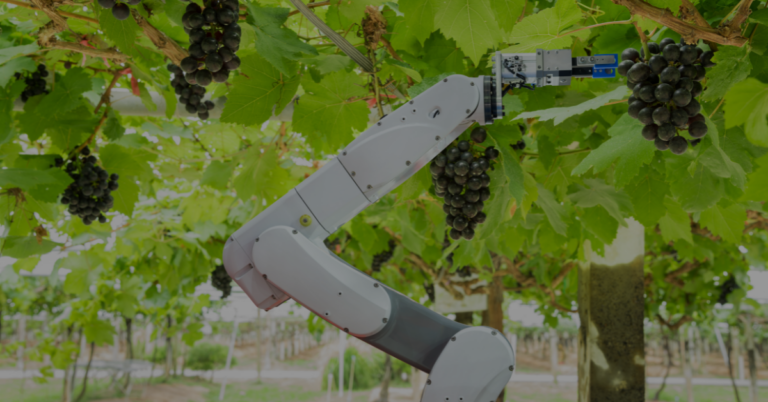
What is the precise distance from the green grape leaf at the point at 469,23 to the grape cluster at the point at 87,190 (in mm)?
1203

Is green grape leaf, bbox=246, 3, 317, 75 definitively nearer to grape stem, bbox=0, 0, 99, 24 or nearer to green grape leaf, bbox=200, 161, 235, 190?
grape stem, bbox=0, 0, 99, 24

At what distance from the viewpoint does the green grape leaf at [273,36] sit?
3.36 feet

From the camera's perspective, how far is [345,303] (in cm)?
88

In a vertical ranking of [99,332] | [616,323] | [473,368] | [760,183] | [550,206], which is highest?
[550,206]

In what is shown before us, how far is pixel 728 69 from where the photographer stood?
32.8 inches

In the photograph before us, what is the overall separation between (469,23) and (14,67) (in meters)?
1.25

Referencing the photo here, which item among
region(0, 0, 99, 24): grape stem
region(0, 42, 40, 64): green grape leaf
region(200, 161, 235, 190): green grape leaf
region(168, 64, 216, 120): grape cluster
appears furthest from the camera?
region(200, 161, 235, 190): green grape leaf

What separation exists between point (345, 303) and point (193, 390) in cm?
1725

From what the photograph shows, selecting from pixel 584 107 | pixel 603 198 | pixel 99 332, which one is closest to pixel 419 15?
pixel 584 107

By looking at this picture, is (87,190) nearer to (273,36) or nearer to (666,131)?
(273,36)

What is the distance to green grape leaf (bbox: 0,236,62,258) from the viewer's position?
1519 mm

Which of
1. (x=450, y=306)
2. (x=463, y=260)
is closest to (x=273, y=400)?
(x=450, y=306)

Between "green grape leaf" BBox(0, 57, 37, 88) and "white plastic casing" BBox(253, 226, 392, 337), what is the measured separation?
101cm

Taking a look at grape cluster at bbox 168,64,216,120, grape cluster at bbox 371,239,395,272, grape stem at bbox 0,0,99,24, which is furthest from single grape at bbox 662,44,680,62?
grape cluster at bbox 371,239,395,272
